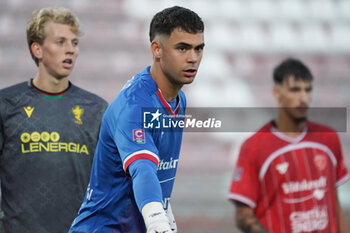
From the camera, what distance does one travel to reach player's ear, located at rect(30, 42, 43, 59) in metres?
4.66

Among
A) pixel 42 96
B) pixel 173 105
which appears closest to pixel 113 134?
pixel 173 105

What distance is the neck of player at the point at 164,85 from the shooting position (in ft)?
10.2

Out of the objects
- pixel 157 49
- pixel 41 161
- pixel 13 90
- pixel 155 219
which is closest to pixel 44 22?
pixel 13 90

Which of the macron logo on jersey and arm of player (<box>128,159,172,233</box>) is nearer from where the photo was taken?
arm of player (<box>128,159,172,233</box>)

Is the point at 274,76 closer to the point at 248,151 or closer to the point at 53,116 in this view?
the point at 248,151

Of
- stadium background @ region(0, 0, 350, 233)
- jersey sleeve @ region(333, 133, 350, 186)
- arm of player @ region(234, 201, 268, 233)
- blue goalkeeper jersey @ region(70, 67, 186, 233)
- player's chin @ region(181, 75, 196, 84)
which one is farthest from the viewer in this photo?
stadium background @ region(0, 0, 350, 233)

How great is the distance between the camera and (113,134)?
2881 millimetres

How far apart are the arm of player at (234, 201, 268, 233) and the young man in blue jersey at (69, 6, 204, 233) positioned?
0.96m

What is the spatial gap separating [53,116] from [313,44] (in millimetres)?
12866

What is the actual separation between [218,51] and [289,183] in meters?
11.8

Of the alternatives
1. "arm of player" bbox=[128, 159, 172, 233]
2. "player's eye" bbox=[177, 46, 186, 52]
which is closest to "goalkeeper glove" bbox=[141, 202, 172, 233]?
"arm of player" bbox=[128, 159, 172, 233]

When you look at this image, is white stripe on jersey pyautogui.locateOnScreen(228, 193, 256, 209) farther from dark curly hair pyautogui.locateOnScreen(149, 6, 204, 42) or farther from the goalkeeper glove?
the goalkeeper glove

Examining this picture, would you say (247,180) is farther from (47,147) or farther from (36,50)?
(36,50)

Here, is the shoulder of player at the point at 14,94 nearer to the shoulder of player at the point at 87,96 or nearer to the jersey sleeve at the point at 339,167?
the shoulder of player at the point at 87,96
